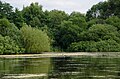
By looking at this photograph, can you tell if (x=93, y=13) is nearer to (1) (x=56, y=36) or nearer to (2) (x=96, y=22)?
(2) (x=96, y=22)

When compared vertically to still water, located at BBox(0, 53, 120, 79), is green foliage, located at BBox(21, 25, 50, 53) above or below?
above

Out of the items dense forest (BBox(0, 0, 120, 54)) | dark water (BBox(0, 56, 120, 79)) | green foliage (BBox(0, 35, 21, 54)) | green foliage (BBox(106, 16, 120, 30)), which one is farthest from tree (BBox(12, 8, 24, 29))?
dark water (BBox(0, 56, 120, 79))

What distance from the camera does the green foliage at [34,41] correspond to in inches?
3445

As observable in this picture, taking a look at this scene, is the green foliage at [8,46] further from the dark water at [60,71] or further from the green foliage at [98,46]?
the dark water at [60,71]

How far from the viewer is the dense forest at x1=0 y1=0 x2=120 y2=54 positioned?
88.3 meters

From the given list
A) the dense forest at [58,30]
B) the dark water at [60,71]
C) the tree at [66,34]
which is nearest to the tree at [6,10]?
the dense forest at [58,30]

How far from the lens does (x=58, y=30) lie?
112938 millimetres

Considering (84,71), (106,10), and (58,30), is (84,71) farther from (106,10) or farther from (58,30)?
(106,10)

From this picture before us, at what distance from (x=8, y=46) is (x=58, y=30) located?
3102 centimetres

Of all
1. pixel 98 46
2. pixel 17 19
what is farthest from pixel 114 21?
pixel 17 19

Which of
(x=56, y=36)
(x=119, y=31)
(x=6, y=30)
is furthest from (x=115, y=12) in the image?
(x=6, y=30)

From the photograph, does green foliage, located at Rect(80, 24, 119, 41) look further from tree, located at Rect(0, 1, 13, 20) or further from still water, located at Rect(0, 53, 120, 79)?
still water, located at Rect(0, 53, 120, 79)

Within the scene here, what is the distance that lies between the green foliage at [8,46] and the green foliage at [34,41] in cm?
288

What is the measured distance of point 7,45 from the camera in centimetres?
8462
